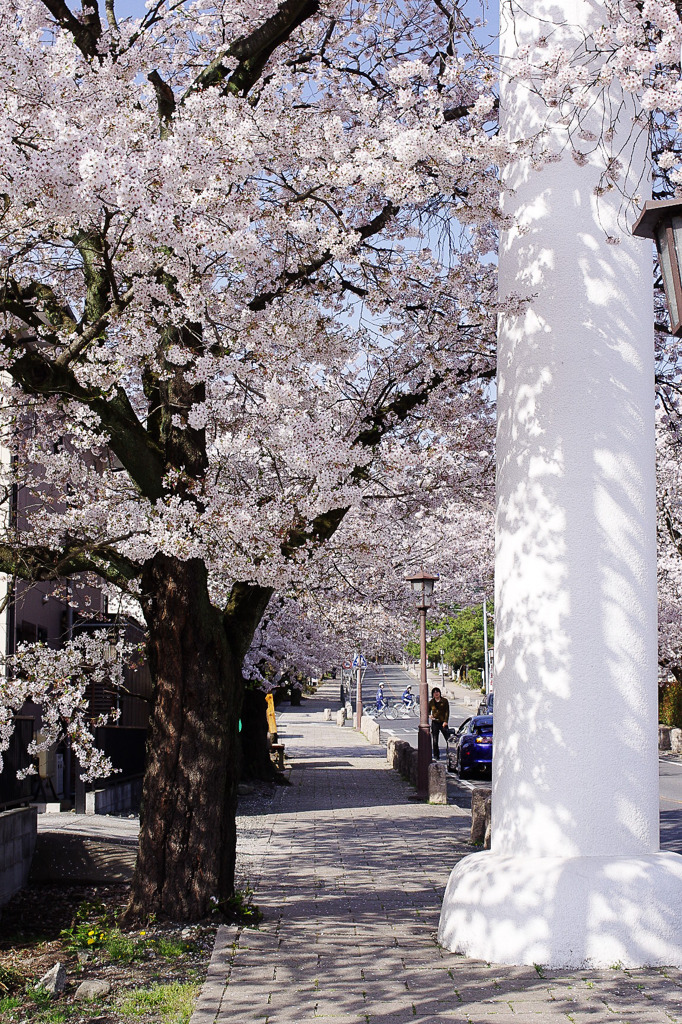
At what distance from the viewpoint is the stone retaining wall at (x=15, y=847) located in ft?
30.8

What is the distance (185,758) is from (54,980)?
1818mm

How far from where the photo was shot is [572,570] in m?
7.14

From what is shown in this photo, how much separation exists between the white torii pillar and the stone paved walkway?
0.48m

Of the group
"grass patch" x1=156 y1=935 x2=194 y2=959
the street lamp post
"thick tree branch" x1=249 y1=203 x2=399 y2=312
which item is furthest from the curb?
the street lamp post

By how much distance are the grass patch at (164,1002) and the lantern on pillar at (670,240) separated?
431 centimetres

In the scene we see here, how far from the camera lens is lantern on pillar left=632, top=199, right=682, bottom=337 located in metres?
4.18

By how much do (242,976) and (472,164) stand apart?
214 inches

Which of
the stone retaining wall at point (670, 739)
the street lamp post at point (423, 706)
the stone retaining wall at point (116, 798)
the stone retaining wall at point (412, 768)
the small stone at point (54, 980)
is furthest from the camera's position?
the stone retaining wall at point (670, 739)

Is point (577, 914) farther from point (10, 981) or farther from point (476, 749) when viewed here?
point (476, 749)

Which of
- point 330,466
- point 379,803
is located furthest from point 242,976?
point 379,803

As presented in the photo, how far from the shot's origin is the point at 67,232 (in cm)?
718

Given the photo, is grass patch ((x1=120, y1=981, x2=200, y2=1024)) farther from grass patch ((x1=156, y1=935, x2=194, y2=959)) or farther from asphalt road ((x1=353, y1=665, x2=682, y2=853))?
asphalt road ((x1=353, y1=665, x2=682, y2=853))

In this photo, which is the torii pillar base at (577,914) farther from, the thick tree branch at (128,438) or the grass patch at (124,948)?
the thick tree branch at (128,438)

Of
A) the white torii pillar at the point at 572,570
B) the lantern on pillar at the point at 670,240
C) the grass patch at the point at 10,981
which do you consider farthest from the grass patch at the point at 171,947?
the lantern on pillar at the point at 670,240
